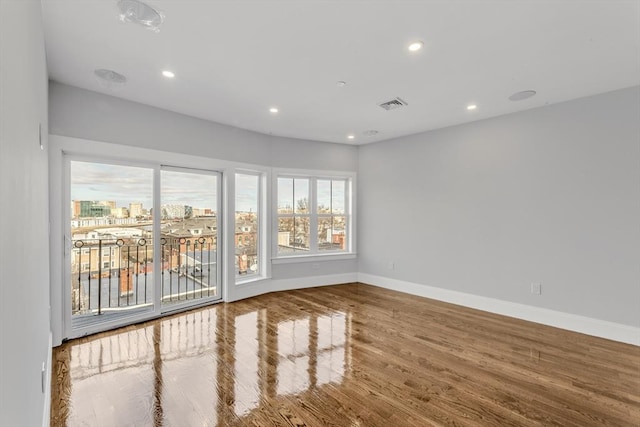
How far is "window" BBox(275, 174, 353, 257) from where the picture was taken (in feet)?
18.5

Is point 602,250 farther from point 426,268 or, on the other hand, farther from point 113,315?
point 113,315

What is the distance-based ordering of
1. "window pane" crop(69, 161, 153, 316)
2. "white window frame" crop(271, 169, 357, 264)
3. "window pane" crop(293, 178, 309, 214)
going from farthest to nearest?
1. "window pane" crop(293, 178, 309, 214)
2. "white window frame" crop(271, 169, 357, 264)
3. "window pane" crop(69, 161, 153, 316)

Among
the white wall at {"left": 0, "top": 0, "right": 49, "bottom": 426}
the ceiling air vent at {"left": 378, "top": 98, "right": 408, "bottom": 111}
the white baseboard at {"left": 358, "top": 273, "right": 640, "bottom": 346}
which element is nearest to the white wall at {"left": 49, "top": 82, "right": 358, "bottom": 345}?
the white baseboard at {"left": 358, "top": 273, "right": 640, "bottom": 346}

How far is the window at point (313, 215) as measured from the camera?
18.5ft

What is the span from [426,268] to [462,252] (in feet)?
2.20

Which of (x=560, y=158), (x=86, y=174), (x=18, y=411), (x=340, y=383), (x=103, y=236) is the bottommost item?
(x=340, y=383)

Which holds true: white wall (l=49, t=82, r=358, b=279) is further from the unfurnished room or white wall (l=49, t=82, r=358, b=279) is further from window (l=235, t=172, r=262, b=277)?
window (l=235, t=172, r=262, b=277)

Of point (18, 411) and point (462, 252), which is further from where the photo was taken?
point (462, 252)

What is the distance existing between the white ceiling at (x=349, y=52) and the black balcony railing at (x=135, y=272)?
183cm

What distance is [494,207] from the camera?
14.4 ft

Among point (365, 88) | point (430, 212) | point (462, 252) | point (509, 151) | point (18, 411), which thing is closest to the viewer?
point (18, 411)

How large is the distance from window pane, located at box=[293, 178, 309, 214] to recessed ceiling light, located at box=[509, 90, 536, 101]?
3434 millimetres

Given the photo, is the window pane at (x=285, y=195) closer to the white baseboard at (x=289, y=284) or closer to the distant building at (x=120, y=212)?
A: the white baseboard at (x=289, y=284)

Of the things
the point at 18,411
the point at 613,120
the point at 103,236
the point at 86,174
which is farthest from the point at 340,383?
the point at 613,120
